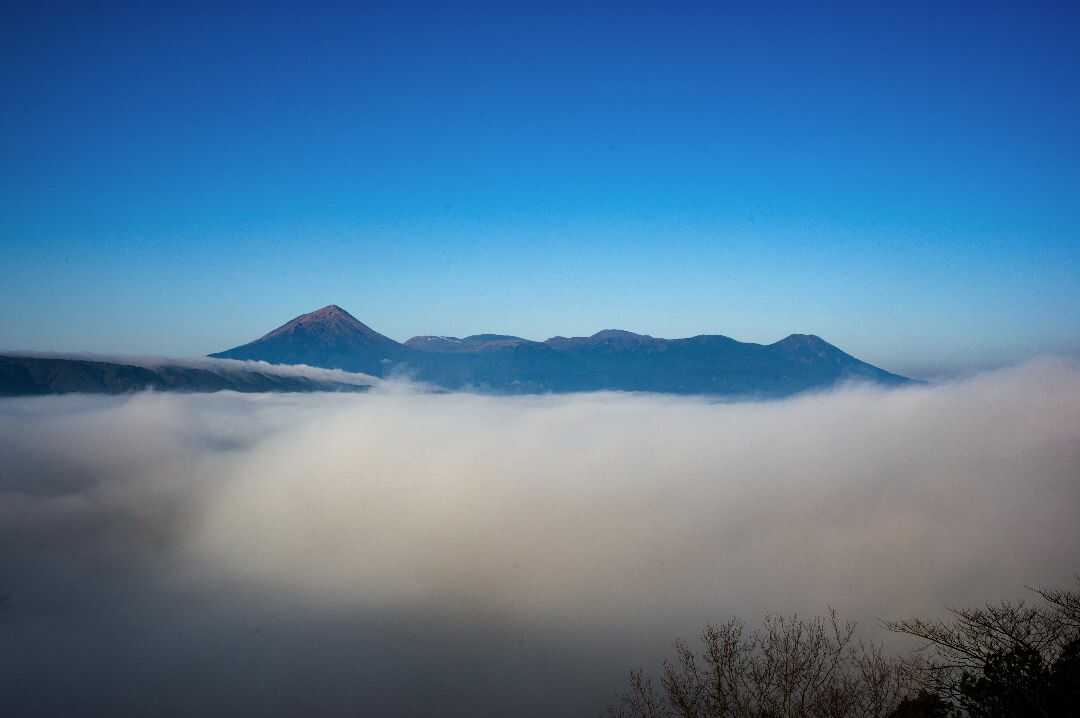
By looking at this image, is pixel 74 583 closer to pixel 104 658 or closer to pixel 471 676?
pixel 104 658

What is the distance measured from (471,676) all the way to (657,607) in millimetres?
45821

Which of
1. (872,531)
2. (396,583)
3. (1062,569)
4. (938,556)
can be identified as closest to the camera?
(1062,569)

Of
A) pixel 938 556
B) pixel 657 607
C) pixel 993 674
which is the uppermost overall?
pixel 993 674

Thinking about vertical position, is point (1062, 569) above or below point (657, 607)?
above

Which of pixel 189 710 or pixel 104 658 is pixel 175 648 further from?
pixel 189 710

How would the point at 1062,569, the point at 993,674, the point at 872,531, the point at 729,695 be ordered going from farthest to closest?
the point at 872,531
the point at 1062,569
the point at 729,695
the point at 993,674

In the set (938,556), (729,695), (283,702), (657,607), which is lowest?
(283,702)

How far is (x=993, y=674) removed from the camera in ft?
68.7

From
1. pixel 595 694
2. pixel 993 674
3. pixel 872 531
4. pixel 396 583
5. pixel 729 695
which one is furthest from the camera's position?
pixel 396 583

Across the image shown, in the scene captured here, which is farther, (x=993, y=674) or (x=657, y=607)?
(x=657, y=607)

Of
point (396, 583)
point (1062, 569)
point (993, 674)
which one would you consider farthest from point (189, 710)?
point (1062, 569)

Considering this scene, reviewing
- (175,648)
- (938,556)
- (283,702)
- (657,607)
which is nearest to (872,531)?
(938,556)

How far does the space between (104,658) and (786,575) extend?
163956 mm

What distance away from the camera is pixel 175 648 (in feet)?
513
